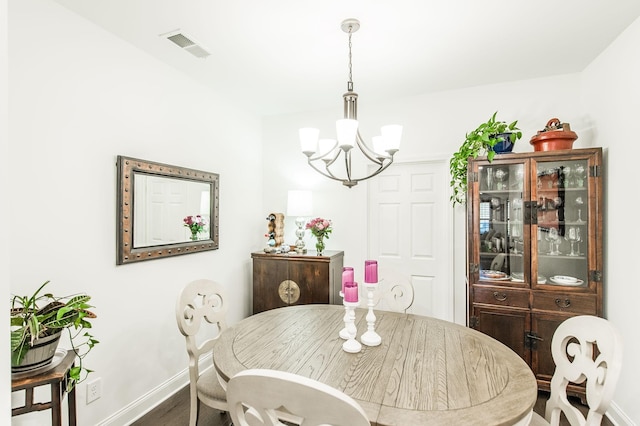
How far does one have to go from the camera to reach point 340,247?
3.49 meters

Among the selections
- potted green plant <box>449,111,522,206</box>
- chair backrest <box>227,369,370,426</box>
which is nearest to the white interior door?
potted green plant <box>449,111,522,206</box>

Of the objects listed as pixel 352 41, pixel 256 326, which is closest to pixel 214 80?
pixel 352 41

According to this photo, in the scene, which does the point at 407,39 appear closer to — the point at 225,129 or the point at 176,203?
the point at 225,129

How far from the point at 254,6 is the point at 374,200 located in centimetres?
212

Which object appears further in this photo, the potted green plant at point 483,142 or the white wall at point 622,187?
the potted green plant at point 483,142

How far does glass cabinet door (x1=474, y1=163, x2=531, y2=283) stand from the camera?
103 inches

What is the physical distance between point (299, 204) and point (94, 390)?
84.0 inches

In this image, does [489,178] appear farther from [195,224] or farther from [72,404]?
[72,404]

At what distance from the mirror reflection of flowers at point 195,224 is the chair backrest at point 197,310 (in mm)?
738

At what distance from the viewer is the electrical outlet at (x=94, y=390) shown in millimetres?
1968

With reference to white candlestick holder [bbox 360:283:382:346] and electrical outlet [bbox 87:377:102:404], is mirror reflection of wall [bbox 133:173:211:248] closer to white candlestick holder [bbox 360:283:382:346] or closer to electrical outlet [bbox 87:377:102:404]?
electrical outlet [bbox 87:377:102:404]

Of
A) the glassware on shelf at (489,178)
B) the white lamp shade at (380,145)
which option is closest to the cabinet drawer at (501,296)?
the glassware on shelf at (489,178)

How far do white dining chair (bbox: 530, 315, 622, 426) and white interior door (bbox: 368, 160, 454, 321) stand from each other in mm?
1601

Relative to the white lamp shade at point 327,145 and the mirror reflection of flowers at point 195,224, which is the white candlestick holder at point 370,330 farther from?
the mirror reflection of flowers at point 195,224
